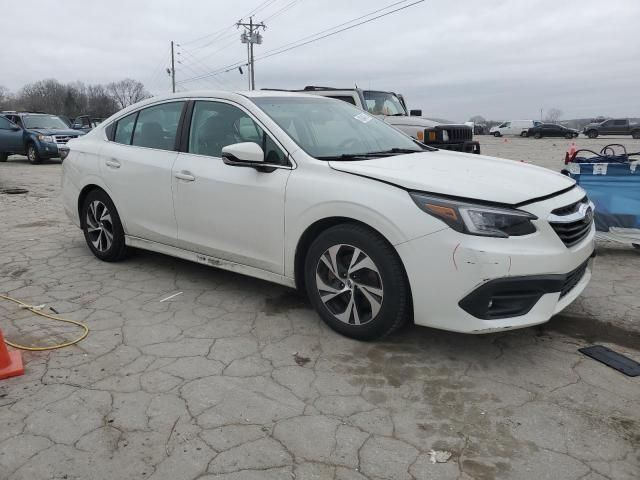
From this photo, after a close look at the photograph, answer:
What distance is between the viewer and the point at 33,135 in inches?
640

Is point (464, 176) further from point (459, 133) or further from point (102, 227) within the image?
point (459, 133)

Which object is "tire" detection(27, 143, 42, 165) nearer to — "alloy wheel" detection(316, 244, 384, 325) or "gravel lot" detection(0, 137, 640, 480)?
"gravel lot" detection(0, 137, 640, 480)

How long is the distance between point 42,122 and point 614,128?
40.4 metres

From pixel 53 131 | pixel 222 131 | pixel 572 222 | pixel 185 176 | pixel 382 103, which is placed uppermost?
pixel 382 103

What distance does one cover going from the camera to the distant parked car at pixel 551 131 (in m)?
46.5

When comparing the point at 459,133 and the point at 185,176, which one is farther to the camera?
the point at 459,133

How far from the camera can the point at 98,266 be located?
16.7 ft

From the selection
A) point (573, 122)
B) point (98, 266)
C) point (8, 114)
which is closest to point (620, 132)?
point (573, 122)

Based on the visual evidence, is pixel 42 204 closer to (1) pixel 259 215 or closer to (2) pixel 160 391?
(1) pixel 259 215

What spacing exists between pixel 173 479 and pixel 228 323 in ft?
5.31

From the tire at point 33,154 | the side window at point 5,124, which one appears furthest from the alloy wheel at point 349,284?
the side window at point 5,124

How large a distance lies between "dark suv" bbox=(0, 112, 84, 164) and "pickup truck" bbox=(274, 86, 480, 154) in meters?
9.33

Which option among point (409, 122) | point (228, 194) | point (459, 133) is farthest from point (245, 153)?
point (459, 133)

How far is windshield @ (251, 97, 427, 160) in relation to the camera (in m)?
3.74
